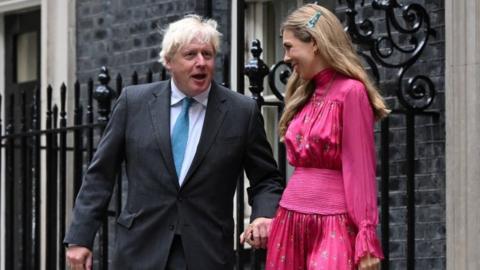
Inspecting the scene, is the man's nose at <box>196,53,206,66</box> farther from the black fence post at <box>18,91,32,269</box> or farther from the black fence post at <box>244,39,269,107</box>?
the black fence post at <box>18,91,32,269</box>

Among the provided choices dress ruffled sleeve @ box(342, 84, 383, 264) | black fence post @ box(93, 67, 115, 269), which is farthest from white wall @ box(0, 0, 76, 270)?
dress ruffled sleeve @ box(342, 84, 383, 264)

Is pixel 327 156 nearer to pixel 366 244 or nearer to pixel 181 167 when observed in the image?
pixel 366 244

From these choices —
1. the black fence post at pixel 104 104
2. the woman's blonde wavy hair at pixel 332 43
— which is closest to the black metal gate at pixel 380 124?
the black fence post at pixel 104 104

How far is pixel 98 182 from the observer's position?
659 centimetres

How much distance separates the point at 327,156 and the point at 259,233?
0.50m

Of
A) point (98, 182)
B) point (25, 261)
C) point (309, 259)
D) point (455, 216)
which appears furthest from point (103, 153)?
point (25, 261)

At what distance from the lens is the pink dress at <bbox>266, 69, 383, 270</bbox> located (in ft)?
19.6

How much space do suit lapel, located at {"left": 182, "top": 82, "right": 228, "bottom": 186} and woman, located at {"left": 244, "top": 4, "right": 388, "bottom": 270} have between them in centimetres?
36

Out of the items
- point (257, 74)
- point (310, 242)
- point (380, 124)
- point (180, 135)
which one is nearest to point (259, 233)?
point (310, 242)

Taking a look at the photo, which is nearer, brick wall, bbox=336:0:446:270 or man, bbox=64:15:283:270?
man, bbox=64:15:283:270

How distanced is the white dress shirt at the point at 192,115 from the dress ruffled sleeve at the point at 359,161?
0.73 m

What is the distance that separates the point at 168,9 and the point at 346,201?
529cm

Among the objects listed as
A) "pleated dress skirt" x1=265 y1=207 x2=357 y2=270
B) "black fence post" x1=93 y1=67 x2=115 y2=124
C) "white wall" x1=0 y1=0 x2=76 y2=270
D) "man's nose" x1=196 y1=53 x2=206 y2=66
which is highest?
"white wall" x1=0 y1=0 x2=76 y2=270

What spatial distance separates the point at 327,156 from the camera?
6074 millimetres
